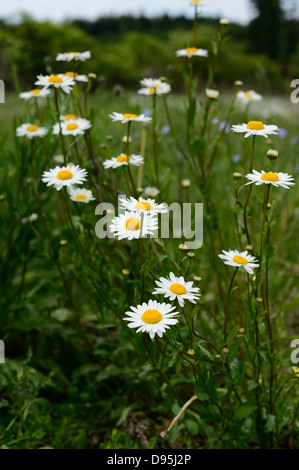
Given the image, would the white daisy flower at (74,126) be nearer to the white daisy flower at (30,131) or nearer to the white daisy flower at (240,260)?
the white daisy flower at (30,131)

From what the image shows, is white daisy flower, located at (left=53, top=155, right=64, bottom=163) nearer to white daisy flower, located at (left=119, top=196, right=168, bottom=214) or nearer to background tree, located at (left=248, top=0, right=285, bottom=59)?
white daisy flower, located at (left=119, top=196, right=168, bottom=214)

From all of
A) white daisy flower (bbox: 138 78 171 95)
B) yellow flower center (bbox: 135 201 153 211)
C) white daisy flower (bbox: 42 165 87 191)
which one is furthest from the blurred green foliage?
yellow flower center (bbox: 135 201 153 211)

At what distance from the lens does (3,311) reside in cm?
148

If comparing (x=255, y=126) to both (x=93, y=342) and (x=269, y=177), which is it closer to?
(x=269, y=177)

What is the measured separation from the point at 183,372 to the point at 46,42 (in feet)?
51.4

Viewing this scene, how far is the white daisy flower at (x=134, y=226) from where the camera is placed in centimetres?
83

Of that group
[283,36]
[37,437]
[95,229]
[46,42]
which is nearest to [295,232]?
[95,229]

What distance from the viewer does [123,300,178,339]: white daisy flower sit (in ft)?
2.55

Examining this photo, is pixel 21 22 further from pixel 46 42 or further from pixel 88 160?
pixel 88 160

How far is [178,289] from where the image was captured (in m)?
0.85

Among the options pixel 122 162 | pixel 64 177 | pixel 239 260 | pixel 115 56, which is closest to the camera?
pixel 239 260

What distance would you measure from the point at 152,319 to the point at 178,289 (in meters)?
0.08

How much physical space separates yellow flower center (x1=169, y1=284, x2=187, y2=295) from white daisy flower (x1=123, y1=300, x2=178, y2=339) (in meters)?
0.03

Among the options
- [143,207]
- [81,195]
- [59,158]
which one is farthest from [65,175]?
[59,158]
